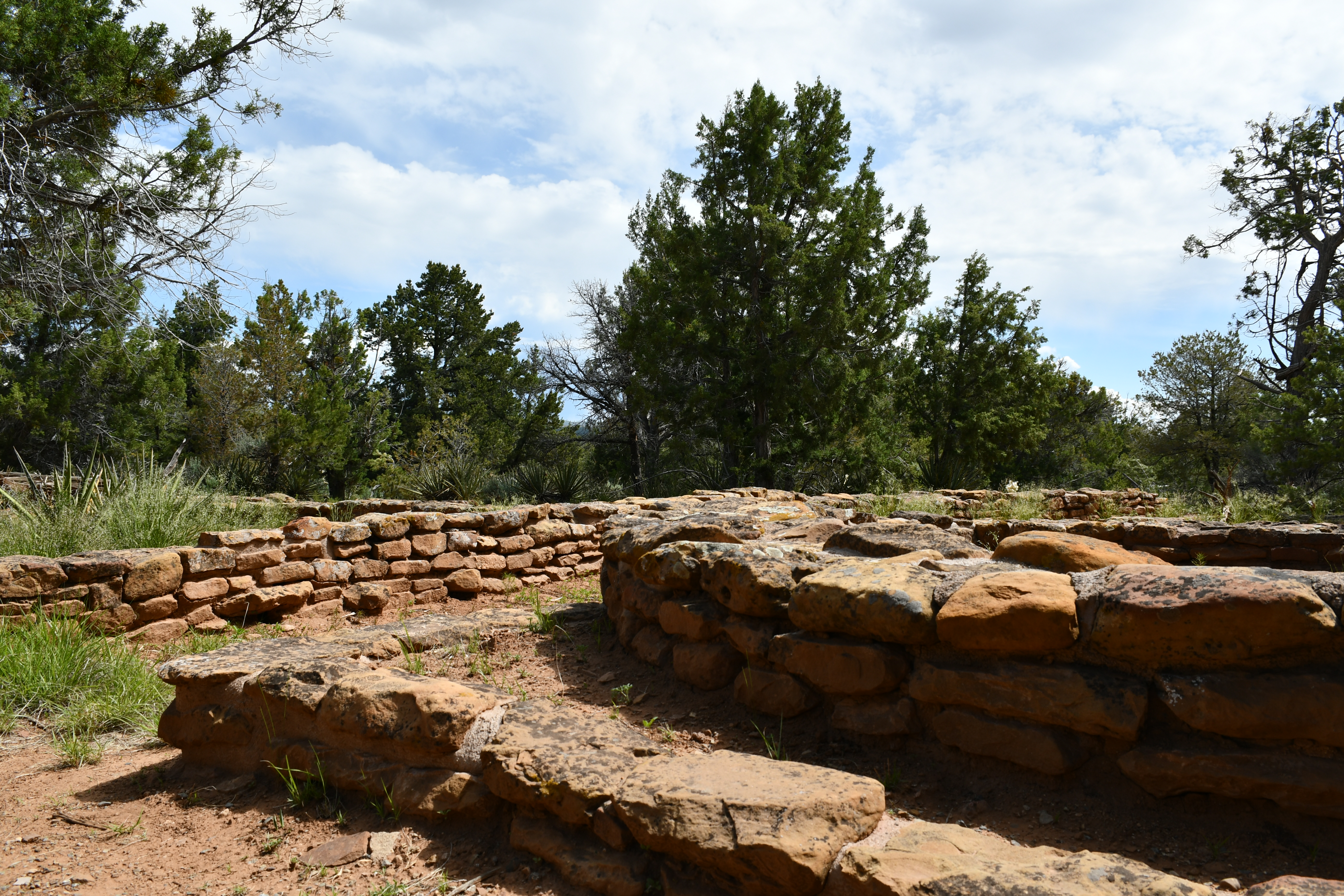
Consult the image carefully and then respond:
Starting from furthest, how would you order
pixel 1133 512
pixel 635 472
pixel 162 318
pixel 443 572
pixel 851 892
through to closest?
pixel 635 472 < pixel 1133 512 < pixel 162 318 < pixel 443 572 < pixel 851 892

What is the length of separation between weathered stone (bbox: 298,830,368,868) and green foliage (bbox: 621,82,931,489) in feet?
43.2

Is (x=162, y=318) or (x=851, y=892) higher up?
(x=162, y=318)

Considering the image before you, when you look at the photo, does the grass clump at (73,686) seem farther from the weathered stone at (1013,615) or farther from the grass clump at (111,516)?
the weathered stone at (1013,615)

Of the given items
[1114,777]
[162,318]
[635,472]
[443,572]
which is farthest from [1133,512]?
[162,318]

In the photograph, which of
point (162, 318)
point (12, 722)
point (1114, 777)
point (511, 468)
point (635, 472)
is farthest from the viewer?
point (635, 472)

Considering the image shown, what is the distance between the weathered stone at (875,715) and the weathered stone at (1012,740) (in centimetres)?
9

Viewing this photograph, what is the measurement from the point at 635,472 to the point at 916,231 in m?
10.6

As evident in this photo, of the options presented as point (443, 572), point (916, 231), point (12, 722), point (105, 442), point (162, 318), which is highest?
point (916, 231)

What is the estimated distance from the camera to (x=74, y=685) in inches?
147

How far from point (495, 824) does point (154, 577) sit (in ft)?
12.3

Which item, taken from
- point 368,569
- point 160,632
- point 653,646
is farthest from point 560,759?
point 368,569

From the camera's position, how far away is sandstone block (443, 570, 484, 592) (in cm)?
616

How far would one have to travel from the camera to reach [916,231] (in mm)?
20672

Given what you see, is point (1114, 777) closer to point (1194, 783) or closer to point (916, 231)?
point (1194, 783)
